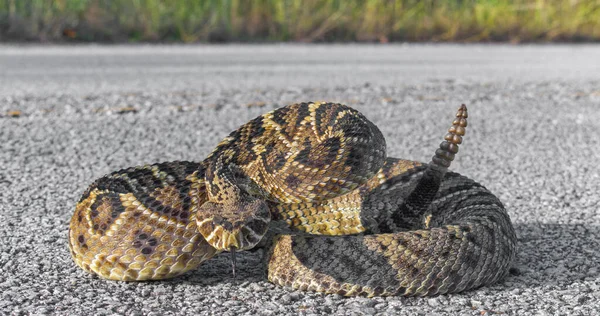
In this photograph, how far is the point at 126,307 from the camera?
12.4 feet

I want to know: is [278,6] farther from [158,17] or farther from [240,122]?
[240,122]

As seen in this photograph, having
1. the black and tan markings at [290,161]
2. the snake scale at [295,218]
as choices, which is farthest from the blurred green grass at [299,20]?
the snake scale at [295,218]

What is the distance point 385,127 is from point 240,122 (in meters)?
1.41

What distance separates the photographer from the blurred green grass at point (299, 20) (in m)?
13.6

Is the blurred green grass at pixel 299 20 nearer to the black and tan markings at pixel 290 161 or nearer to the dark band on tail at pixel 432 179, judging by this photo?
the black and tan markings at pixel 290 161

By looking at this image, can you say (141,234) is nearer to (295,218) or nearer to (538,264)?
(295,218)

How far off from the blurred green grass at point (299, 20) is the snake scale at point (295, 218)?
967 cm

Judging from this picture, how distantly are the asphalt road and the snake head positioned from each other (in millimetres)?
318

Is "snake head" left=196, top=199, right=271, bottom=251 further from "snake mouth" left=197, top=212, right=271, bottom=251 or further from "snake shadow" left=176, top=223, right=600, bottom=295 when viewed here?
"snake shadow" left=176, top=223, right=600, bottom=295

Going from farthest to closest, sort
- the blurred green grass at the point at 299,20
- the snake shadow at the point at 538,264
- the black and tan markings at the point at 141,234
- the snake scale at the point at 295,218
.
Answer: the blurred green grass at the point at 299,20 → the snake shadow at the point at 538,264 → the black and tan markings at the point at 141,234 → the snake scale at the point at 295,218

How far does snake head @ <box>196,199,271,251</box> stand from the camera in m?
3.62

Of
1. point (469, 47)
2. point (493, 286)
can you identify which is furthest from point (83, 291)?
point (469, 47)

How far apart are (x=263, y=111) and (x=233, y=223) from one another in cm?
501

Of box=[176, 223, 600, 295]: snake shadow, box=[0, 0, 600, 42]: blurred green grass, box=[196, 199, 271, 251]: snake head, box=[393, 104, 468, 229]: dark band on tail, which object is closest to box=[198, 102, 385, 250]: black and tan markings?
box=[196, 199, 271, 251]: snake head
